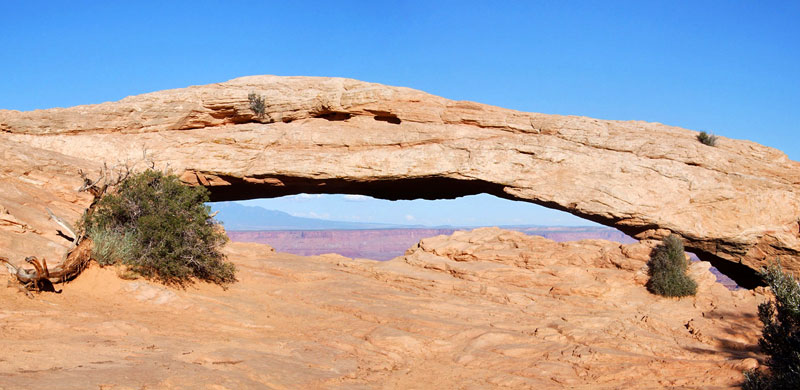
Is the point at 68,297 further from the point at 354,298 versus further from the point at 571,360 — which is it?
the point at 571,360

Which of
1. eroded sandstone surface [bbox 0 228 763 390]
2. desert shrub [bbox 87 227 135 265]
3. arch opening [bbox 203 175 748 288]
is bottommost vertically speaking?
eroded sandstone surface [bbox 0 228 763 390]

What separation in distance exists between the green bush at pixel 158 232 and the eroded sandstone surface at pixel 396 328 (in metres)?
0.62

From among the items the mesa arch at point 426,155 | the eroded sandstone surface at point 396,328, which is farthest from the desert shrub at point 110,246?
the mesa arch at point 426,155

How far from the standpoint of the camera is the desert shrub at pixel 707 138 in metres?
21.1

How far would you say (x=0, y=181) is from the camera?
647 inches

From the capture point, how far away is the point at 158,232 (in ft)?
45.7

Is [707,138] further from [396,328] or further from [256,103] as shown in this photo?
[256,103]

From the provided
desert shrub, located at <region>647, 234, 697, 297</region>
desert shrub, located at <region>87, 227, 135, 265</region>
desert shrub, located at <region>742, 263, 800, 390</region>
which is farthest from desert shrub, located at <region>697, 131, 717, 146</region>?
desert shrub, located at <region>87, 227, 135, 265</region>

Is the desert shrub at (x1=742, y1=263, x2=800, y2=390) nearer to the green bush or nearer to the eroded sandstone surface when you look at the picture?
the eroded sandstone surface

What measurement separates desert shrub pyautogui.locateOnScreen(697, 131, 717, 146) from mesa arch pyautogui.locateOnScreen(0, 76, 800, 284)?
27 centimetres

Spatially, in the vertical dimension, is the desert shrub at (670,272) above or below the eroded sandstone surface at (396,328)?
above

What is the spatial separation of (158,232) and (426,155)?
417 inches

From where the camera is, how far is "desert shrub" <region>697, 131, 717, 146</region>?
21.1 m

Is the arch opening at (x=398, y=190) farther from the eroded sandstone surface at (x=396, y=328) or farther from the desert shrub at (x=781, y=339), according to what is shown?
the desert shrub at (x=781, y=339)
